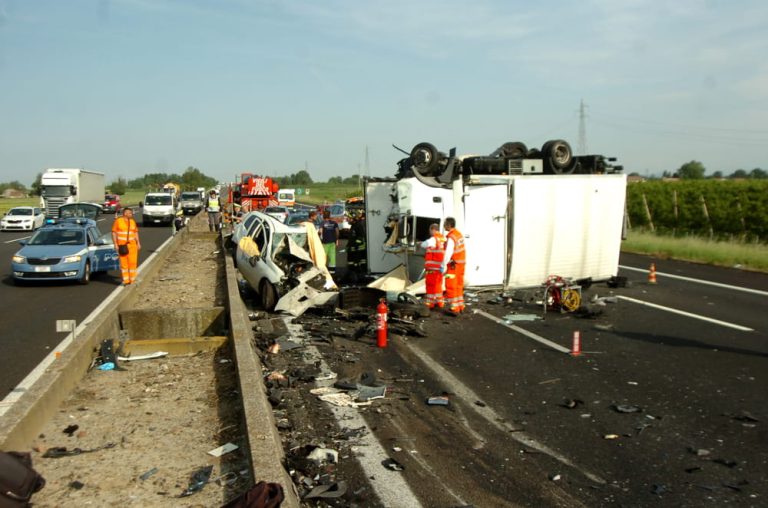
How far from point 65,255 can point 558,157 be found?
12218mm

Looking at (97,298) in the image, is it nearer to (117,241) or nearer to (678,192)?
(117,241)

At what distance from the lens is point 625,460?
5.52 meters

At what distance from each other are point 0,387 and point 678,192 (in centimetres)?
2825

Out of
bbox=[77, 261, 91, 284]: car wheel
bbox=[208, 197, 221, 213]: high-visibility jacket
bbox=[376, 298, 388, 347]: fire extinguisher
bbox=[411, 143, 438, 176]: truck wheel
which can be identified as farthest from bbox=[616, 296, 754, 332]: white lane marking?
bbox=[208, 197, 221, 213]: high-visibility jacket

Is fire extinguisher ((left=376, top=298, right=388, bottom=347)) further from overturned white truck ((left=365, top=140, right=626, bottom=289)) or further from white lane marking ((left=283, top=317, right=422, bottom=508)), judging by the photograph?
overturned white truck ((left=365, top=140, right=626, bottom=289))

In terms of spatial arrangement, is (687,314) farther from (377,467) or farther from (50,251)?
(50,251)

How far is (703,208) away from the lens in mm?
27562

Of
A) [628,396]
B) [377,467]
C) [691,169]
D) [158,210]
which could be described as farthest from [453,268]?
[691,169]

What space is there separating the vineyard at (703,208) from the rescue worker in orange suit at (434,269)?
17.6 metres

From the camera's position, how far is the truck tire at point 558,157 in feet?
50.1

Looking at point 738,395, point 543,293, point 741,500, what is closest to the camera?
point 741,500

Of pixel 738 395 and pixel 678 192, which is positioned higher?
pixel 678 192

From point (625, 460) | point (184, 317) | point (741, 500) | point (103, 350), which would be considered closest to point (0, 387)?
point (103, 350)

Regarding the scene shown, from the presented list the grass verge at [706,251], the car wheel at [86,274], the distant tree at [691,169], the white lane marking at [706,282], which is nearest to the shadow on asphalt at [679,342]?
the white lane marking at [706,282]
